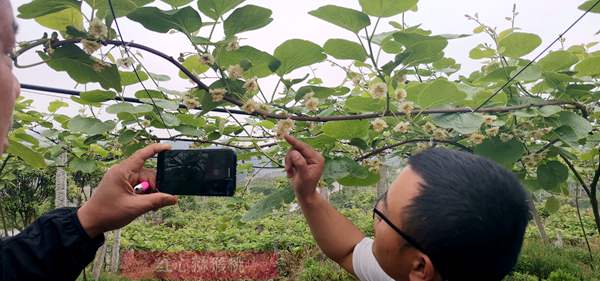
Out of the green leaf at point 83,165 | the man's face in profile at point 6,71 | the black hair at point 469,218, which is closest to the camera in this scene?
the man's face in profile at point 6,71

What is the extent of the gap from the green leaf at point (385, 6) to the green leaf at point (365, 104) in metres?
0.18

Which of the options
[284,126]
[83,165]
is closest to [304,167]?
[284,126]

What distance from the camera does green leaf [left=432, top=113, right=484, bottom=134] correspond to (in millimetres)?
907

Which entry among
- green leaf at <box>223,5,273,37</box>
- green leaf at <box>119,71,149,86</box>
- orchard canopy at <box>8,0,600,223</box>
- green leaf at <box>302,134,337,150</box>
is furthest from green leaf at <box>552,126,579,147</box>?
green leaf at <box>119,71,149,86</box>

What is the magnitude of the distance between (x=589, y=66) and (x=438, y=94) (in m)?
0.46

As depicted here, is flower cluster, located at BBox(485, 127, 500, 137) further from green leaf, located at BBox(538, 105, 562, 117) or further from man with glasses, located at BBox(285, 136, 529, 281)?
man with glasses, located at BBox(285, 136, 529, 281)

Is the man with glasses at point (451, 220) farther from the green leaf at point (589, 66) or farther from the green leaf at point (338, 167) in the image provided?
the green leaf at point (589, 66)

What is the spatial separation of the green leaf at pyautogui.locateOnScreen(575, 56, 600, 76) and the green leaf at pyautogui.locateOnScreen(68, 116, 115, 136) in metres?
1.07

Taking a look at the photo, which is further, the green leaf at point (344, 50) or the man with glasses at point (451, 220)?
the green leaf at point (344, 50)

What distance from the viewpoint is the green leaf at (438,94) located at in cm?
86

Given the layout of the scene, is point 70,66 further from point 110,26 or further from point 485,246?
point 485,246

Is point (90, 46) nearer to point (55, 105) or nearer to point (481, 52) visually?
point (481, 52)

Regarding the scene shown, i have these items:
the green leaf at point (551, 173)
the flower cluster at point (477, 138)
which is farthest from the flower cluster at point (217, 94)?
the green leaf at point (551, 173)

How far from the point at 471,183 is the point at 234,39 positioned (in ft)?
1.45
